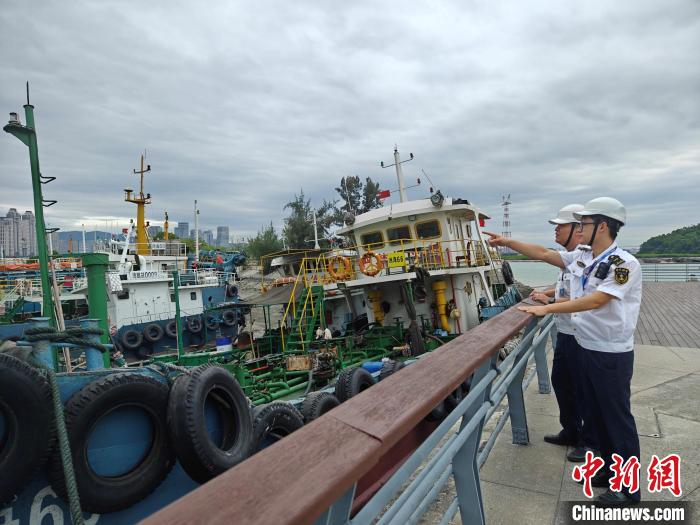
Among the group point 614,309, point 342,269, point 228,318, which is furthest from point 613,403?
point 228,318

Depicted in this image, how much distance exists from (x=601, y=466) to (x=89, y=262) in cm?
457

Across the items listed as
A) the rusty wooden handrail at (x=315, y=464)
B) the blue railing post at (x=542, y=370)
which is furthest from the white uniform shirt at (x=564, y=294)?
the rusty wooden handrail at (x=315, y=464)

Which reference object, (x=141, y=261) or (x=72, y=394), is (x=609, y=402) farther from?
(x=141, y=261)

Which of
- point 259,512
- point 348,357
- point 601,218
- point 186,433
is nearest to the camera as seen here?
point 259,512

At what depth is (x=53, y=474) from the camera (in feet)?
7.38

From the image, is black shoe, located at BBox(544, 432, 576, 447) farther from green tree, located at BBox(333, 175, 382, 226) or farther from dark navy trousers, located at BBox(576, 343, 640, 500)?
green tree, located at BBox(333, 175, 382, 226)

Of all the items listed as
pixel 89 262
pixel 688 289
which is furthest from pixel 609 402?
pixel 688 289

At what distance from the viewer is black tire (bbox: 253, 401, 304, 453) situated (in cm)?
358

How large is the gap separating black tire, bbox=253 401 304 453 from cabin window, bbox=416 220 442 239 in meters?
8.83

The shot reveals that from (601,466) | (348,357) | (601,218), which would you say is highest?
(601,218)

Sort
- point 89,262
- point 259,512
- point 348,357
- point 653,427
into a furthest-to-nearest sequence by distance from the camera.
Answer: point 348,357, point 89,262, point 653,427, point 259,512

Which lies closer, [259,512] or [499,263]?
[259,512]

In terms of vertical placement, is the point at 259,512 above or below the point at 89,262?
below

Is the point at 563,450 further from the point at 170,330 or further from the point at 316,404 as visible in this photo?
the point at 170,330
